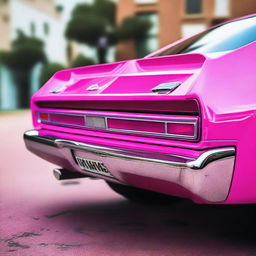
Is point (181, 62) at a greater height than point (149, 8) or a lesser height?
lesser

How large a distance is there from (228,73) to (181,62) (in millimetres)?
349

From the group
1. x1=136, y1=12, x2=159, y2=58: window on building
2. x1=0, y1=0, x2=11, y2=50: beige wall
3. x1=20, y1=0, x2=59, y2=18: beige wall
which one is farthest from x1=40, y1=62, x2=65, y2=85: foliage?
x1=136, y1=12, x2=159, y2=58: window on building

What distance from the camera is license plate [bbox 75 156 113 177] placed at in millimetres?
3062

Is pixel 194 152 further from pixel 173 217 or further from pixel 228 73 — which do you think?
A: pixel 173 217

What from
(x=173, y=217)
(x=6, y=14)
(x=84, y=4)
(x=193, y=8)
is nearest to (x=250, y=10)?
(x=193, y=8)

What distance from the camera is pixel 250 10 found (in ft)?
72.6

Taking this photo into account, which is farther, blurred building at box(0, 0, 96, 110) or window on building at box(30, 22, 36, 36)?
window on building at box(30, 22, 36, 36)

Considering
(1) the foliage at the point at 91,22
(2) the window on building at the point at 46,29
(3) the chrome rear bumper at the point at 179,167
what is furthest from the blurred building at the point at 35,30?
(3) the chrome rear bumper at the point at 179,167

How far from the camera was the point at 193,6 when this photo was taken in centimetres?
2417

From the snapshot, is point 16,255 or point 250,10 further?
point 250,10

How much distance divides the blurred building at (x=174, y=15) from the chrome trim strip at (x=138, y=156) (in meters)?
20.6

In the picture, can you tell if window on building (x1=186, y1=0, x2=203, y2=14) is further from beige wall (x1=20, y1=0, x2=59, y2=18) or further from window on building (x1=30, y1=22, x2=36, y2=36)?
beige wall (x1=20, y1=0, x2=59, y2=18)

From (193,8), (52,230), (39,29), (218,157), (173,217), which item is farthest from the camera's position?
(39,29)

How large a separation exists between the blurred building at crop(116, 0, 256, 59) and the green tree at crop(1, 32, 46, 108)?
22.3 ft
